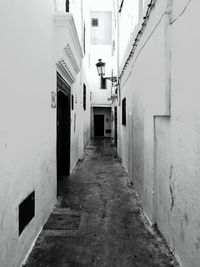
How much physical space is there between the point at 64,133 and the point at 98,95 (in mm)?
14294

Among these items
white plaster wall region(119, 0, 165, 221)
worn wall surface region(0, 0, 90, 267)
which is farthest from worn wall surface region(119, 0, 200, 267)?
worn wall surface region(0, 0, 90, 267)

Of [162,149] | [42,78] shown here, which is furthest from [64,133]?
[162,149]

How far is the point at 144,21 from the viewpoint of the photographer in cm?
408

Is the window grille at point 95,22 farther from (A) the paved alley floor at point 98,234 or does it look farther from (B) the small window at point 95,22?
(A) the paved alley floor at point 98,234

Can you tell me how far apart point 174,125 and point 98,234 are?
1.83 m

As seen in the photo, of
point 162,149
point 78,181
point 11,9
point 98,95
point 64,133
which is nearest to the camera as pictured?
point 11,9

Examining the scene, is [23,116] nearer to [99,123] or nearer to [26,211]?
[26,211]

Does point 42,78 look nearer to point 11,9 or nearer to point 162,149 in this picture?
point 11,9

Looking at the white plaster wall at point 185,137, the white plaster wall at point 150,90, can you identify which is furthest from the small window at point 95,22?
the white plaster wall at point 185,137

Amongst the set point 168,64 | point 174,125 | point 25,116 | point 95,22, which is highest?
point 95,22

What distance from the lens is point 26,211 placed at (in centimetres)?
277

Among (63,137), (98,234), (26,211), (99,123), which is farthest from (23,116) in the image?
(99,123)

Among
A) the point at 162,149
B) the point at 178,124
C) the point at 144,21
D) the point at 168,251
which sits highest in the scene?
the point at 144,21

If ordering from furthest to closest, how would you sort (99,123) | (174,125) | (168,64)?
(99,123) → (168,64) → (174,125)
